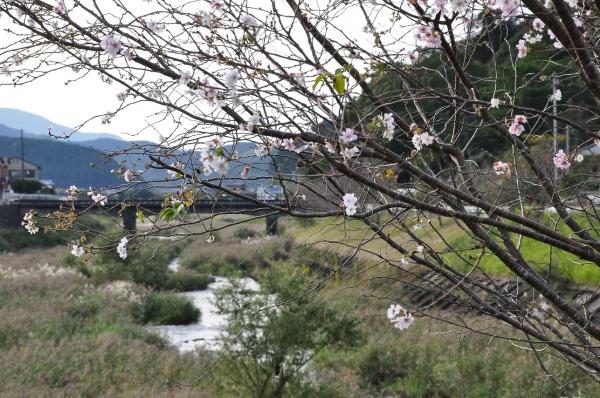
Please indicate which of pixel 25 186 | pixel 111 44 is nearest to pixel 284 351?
pixel 111 44

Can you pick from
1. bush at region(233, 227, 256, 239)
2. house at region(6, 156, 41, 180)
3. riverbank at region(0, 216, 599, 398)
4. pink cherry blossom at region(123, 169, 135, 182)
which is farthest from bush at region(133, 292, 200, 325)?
house at region(6, 156, 41, 180)

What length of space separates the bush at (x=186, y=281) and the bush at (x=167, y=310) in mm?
5351

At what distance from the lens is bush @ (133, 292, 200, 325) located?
18.6m

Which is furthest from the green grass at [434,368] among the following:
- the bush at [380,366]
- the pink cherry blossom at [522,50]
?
the pink cherry blossom at [522,50]

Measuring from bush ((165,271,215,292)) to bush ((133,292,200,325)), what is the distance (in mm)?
5351

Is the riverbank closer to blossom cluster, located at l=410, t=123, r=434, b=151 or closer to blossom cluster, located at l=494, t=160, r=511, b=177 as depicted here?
blossom cluster, located at l=494, t=160, r=511, b=177

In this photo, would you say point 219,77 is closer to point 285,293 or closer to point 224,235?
point 285,293

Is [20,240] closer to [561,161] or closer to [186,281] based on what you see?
[186,281]

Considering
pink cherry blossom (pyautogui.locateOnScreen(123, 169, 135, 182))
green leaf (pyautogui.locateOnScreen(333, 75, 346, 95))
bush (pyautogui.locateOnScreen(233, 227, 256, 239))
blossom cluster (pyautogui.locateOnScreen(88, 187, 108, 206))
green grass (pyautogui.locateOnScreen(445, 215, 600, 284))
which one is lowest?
bush (pyautogui.locateOnScreen(233, 227, 256, 239))

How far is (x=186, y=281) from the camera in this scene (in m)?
25.7

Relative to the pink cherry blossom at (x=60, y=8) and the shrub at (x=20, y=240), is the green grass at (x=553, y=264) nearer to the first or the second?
the pink cherry blossom at (x=60, y=8)

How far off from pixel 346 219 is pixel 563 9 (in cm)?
106

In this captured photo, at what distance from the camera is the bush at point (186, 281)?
25.0 m

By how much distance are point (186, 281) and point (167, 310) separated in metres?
6.77
